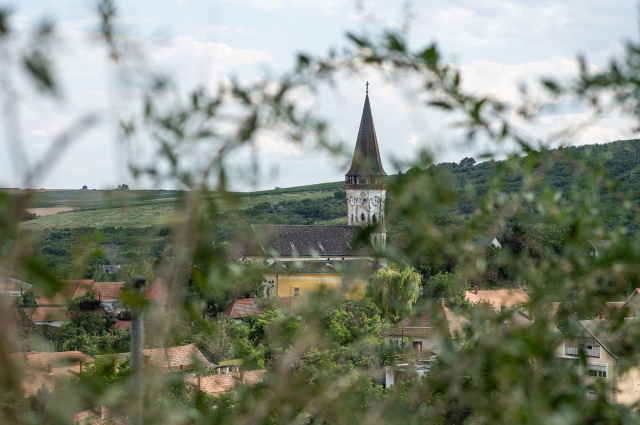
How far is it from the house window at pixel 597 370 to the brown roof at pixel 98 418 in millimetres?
946

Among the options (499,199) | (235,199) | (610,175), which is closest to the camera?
(235,199)

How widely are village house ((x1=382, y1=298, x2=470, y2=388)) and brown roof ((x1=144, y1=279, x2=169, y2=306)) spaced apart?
566mm

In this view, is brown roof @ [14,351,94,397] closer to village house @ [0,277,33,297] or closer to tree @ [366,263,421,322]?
village house @ [0,277,33,297]

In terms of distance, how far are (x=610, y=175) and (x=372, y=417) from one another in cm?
97

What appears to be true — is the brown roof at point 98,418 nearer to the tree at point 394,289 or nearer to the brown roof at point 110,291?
the brown roof at point 110,291

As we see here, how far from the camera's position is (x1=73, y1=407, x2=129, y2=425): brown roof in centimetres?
128

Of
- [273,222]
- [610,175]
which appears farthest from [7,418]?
[610,175]

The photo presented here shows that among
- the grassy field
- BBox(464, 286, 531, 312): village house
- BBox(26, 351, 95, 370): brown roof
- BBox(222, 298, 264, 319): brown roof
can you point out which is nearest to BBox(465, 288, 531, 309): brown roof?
BBox(464, 286, 531, 312): village house

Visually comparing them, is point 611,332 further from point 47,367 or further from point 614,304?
point 47,367

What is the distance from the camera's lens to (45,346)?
1.24 metres

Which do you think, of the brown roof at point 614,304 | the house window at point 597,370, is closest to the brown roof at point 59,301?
the house window at point 597,370

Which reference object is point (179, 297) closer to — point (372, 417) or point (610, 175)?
point (372, 417)

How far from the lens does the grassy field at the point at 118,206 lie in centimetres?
130

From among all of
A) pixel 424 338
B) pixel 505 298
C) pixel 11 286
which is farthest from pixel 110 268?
pixel 505 298
